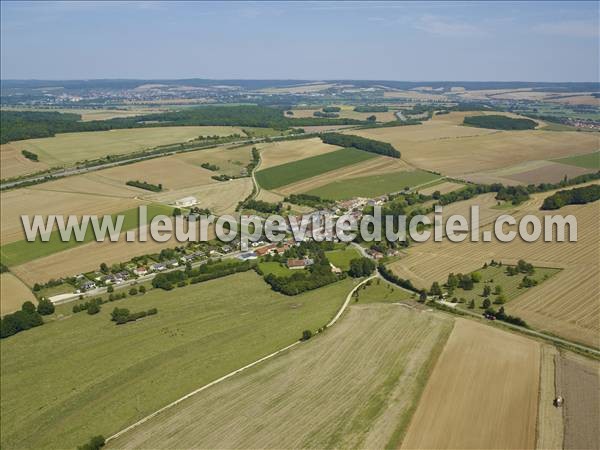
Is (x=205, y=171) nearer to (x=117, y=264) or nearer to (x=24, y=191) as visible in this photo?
(x=24, y=191)

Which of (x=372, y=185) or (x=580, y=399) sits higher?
(x=372, y=185)

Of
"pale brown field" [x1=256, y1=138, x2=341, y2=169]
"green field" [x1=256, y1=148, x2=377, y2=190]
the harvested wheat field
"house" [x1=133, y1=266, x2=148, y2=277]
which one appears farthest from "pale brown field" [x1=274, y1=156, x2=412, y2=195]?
the harvested wheat field

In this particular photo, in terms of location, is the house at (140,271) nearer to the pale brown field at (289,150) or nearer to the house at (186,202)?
the house at (186,202)

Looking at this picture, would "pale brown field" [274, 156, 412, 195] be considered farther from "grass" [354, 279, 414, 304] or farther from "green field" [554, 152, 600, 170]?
"grass" [354, 279, 414, 304]

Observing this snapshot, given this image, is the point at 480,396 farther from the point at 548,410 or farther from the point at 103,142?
the point at 103,142

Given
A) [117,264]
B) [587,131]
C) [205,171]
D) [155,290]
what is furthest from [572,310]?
[587,131]

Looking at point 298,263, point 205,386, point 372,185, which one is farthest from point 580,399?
point 372,185

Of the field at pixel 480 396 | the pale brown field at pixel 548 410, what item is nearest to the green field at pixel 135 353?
the field at pixel 480 396
